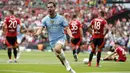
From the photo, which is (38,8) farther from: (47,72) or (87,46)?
(47,72)

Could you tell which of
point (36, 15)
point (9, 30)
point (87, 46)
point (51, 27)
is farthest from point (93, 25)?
point (36, 15)

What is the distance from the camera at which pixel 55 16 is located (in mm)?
15195

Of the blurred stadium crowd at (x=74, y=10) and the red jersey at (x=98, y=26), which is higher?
the red jersey at (x=98, y=26)

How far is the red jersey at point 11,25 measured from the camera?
72.6ft

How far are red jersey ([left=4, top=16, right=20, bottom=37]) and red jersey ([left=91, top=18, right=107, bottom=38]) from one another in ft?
12.3

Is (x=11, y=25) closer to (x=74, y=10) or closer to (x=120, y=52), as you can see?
(x=120, y=52)

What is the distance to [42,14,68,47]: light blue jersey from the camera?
1516 centimetres

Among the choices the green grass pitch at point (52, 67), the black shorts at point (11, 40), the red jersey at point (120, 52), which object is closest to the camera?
the green grass pitch at point (52, 67)

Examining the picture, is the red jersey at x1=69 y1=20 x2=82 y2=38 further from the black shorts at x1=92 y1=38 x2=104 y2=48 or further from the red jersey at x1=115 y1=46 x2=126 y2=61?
the black shorts at x1=92 y1=38 x2=104 y2=48

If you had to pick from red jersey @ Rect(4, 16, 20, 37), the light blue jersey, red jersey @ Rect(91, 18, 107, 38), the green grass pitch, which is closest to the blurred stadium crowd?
the green grass pitch

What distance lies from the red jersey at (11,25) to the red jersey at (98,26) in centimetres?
376

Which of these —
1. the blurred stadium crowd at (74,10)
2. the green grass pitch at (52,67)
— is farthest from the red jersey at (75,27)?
the blurred stadium crowd at (74,10)

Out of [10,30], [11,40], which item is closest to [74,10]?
[11,40]

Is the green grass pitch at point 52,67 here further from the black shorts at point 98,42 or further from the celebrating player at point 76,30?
the celebrating player at point 76,30
